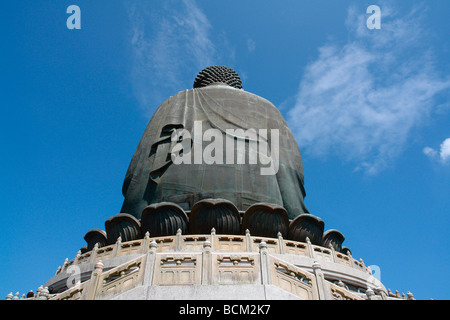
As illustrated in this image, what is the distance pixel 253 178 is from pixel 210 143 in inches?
76.7

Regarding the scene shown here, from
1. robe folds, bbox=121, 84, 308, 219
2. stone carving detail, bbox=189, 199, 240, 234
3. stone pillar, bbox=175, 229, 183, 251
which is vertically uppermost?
robe folds, bbox=121, 84, 308, 219

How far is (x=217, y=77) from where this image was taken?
782 inches

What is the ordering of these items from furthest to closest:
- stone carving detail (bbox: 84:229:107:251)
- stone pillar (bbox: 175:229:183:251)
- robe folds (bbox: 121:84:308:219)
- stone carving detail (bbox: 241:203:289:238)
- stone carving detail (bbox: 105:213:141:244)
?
robe folds (bbox: 121:84:308:219) → stone carving detail (bbox: 84:229:107:251) → stone carving detail (bbox: 105:213:141:244) → stone carving detail (bbox: 241:203:289:238) → stone pillar (bbox: 175:229:183:251)

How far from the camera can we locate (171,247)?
10133 mm

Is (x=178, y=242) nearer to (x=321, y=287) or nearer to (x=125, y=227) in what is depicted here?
(x=125, y=227)

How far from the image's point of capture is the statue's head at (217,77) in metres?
19.8

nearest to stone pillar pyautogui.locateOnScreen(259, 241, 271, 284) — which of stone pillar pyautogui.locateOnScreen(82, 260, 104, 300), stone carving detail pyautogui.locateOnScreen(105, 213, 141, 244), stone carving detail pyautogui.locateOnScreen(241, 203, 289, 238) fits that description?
stone pillar pyautogui.locateOnScreen(82, 260, 104, 300)

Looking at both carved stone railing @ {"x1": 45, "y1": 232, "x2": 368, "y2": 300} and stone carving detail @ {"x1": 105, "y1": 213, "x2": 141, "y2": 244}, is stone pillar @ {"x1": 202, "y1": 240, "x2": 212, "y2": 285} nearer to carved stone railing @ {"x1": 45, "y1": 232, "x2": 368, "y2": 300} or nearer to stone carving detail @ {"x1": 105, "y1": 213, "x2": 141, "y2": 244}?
carved stone railing @ {"x1": 45, "y1": 232, "x2": 368, "y2": 300}

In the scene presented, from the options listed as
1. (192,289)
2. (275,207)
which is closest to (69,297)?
(192,289)

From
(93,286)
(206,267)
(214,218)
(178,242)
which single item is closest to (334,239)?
(214,218)

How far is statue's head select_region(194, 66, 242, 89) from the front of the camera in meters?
19.8

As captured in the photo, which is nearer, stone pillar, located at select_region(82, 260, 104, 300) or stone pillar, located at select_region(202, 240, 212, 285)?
stone pillar, located at select_region(202, 240, 212, 285)

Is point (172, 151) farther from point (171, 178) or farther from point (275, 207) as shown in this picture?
point (275, 207)
